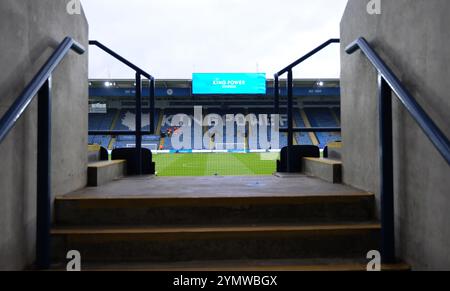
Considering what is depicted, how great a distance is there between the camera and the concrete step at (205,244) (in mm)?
1694

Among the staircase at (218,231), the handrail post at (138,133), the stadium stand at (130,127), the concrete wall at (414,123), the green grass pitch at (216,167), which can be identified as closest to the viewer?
the concrete wall at (414,123)

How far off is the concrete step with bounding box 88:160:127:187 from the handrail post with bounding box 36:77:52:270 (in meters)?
0.93

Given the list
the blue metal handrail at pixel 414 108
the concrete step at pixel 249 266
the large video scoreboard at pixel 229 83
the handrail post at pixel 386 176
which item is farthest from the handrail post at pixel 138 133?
the large video scoreboard at pixel 229 83

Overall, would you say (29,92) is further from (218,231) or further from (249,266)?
(249,266)

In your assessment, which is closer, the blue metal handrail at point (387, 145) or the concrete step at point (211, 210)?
the blue metal handrail at point (387, 145)

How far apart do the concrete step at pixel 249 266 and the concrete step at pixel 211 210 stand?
10.7 inches

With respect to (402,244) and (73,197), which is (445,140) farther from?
(73,197)

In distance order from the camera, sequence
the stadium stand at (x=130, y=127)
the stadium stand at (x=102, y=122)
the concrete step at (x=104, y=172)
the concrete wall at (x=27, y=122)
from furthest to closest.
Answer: the stadium stand at (x=102, y=122) < the stadium stand at (x=130, y=127) < the concrete step at (x=104, y=172) < the concrete wall at (x=27, y=122)

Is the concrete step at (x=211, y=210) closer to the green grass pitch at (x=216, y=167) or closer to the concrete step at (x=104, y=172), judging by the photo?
the concrete step at (x=104, y=172)

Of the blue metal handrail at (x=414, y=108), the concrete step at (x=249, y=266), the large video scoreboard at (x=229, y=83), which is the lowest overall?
the concrete step at (x=249, y=266)

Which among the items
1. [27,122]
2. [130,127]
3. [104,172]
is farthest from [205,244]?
[130,127]

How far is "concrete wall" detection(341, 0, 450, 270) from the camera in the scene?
134 cm

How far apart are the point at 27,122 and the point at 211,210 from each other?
3.86 ft

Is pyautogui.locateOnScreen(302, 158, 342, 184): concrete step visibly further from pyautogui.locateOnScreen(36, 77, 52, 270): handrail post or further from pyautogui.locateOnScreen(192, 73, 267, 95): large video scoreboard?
pyautogui.locateOnScreen(192, 73, 267, 95): large video scoreboard
